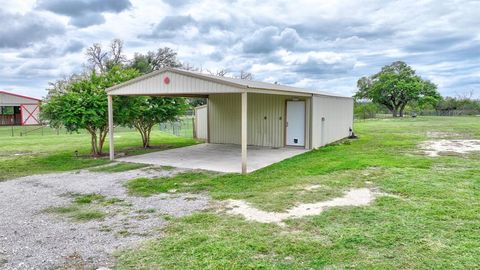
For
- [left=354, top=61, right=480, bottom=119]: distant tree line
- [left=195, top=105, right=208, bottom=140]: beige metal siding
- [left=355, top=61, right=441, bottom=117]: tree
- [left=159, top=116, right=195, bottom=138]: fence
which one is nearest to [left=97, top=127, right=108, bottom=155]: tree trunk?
[left=195, top=105, right=208, bottom=140]: beige metal siding

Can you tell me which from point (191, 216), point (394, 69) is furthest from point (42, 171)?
point (394, 69)

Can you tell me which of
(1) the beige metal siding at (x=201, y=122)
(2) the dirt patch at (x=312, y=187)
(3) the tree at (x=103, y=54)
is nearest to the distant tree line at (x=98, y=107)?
(1) the beige metal siding at (x=201, y=122)

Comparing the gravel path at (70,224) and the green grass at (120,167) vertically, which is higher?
the green grass at (120,167)

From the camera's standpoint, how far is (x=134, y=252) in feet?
12.6

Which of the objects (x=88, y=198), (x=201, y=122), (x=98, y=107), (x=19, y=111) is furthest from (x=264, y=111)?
(x=19, y=111)

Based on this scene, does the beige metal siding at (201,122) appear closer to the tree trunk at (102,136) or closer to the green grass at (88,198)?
the tree trunk at (102,136)

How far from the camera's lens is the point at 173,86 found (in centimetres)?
920

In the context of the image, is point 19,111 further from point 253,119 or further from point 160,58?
point 253,119

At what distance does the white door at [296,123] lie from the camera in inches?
485

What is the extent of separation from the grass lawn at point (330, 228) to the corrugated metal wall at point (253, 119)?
524 cm

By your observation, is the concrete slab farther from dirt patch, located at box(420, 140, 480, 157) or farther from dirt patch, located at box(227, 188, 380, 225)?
dirt patch, located at box(420, 140, 480, 157)

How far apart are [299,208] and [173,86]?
17.4 feet

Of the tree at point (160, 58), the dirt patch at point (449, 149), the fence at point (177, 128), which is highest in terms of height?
the tree at point (160, 58)

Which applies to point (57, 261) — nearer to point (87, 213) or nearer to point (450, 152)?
point (87, 213)
